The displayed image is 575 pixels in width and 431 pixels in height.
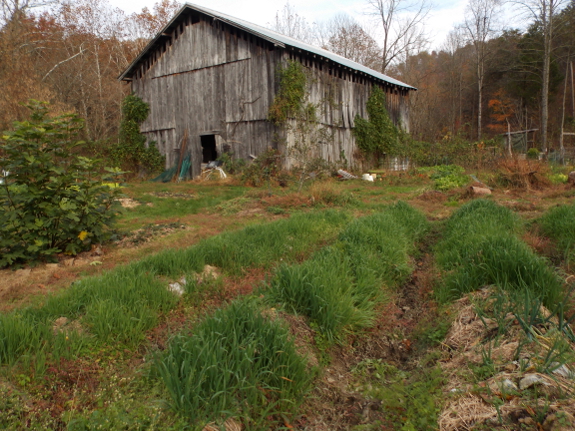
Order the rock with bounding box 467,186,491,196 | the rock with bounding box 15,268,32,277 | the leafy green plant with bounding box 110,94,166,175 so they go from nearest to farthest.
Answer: the rock with bounding box 15,268,32,277, the rock with bounding box 467,186,491,196, the leafy green plant with bounding box 110,94,166,175

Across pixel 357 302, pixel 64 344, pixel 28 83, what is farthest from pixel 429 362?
pixel 28 83

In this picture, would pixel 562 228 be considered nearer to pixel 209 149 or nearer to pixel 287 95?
pixel 287 95

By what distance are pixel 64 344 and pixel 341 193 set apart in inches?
339

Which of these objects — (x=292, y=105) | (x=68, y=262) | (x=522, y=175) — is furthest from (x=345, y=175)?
(x=68, y=262)

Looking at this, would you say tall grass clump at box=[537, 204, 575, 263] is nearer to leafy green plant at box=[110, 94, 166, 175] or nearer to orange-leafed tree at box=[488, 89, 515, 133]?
leafy green plant at box=[110, 94, 166, 175]

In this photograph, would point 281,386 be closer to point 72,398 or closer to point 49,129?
point 72,398

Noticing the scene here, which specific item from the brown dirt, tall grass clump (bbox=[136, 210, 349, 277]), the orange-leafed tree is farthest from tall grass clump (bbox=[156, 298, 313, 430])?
the orange-leafed tree

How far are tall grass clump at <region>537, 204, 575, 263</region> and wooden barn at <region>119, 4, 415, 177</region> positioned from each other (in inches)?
407

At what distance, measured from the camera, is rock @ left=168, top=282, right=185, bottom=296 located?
160 inches

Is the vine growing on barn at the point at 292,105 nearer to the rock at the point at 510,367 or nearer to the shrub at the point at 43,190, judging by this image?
the shrub at the point at 43,190

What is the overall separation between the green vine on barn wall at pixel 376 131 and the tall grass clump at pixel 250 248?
13062mm

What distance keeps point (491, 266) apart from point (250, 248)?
9.79ft

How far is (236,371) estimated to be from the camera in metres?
2.49

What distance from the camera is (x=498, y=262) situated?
13.6 feet
